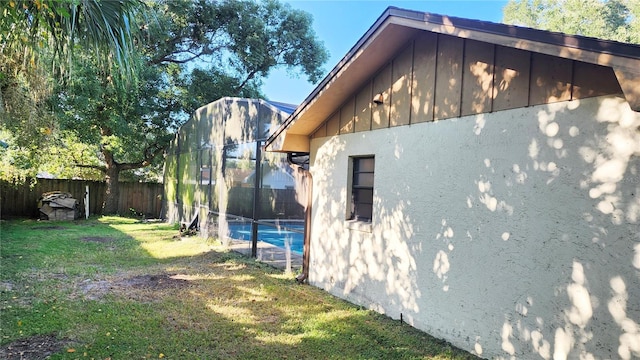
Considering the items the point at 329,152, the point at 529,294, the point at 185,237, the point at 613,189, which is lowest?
the point at 185,237

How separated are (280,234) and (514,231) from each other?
5.29 meters

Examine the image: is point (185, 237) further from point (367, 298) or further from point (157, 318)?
point (367, 298)

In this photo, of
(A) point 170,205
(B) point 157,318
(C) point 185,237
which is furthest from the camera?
(A) point 170,205

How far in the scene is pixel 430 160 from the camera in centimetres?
464

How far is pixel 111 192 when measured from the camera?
18109 mm

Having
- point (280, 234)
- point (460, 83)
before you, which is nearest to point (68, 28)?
point (460, 83)

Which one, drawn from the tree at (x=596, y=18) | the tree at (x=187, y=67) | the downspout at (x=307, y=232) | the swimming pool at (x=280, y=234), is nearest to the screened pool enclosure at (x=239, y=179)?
the swimming pool at (x=280, y=234)

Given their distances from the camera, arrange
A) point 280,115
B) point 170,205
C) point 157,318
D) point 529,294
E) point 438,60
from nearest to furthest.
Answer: point 529,294 → point 438,60 → point 157,318 → point 280,115 → point 170,205

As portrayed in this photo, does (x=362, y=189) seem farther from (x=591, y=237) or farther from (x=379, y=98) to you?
(x=591, y=237)

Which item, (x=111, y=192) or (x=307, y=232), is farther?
(x=111, y=192)

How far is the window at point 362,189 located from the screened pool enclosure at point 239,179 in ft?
5.65

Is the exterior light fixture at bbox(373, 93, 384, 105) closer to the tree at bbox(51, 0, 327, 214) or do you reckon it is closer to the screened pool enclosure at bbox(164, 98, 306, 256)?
the screened pool enclosure at bbox(164, 98, 306, 256)

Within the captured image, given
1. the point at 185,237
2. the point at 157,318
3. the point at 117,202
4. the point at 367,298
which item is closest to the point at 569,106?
the point at 367,298

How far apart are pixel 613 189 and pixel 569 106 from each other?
30.4 inches
